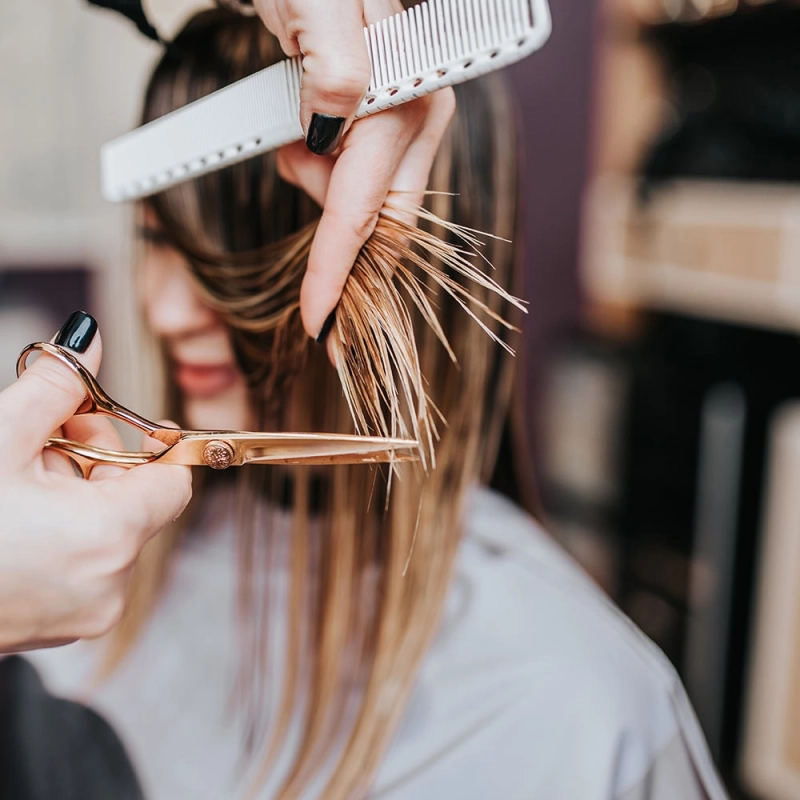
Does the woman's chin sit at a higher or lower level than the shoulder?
higher

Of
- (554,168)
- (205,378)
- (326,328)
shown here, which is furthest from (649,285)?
(326,328)

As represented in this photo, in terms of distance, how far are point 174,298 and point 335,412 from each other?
25 cm

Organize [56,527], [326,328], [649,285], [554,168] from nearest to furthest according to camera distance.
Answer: [56,527], [326,328], [649,285], [554,168]

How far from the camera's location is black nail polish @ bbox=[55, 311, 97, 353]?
0.37 meters

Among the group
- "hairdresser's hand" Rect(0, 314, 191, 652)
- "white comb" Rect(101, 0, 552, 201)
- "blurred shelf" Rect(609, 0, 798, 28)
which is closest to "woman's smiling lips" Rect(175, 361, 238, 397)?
"white comb" Rect(101, 0, 552, 201)

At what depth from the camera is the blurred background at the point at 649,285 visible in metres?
1.54

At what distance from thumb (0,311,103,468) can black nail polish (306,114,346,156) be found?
14 centimetres

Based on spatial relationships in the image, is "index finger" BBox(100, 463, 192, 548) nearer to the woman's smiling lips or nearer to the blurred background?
the woman's smiling lips

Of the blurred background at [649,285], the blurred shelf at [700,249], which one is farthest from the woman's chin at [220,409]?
the blurred shelf at [700,249]

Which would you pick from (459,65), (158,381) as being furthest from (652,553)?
(459,65)

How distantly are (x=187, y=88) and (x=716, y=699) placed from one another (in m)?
1.54

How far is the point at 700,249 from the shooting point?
1783 mm

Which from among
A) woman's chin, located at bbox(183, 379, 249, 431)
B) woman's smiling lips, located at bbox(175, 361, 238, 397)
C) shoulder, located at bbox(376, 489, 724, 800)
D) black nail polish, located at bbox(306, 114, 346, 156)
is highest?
black nail polish, located at bbox(306, 114, 346, 156)

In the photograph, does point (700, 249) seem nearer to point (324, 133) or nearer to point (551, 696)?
point (551, 696)
